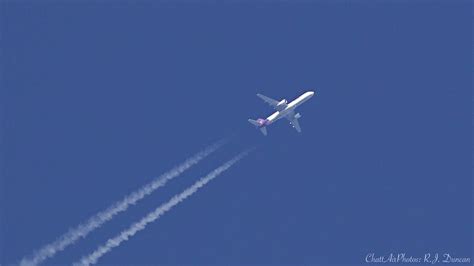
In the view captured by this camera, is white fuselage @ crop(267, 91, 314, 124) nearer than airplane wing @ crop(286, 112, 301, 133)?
Yes

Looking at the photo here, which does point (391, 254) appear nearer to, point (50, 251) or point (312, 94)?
point (312, 94)

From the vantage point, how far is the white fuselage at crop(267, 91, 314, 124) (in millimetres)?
161875

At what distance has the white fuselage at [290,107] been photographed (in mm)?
161875

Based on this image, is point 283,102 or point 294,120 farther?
point 294,120

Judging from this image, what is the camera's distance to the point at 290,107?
163500 millimetres

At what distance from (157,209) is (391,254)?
3191 cm

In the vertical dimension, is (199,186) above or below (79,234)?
above

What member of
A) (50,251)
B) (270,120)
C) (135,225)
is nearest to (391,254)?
(270,120)

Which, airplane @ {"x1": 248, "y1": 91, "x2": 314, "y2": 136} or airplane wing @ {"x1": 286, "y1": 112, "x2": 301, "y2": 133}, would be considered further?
airplane wing @ {"x1": 286, "y1": 112, "x2": 301, "y2": 133}

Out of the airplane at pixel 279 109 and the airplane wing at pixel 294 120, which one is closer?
the airplane at pixel 279 109

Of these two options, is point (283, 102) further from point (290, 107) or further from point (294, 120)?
point (294, 120)

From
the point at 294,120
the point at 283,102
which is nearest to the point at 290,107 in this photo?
the point at 283,102

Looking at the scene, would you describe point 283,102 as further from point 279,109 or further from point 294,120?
point 294,120

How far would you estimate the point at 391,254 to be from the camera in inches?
6073
